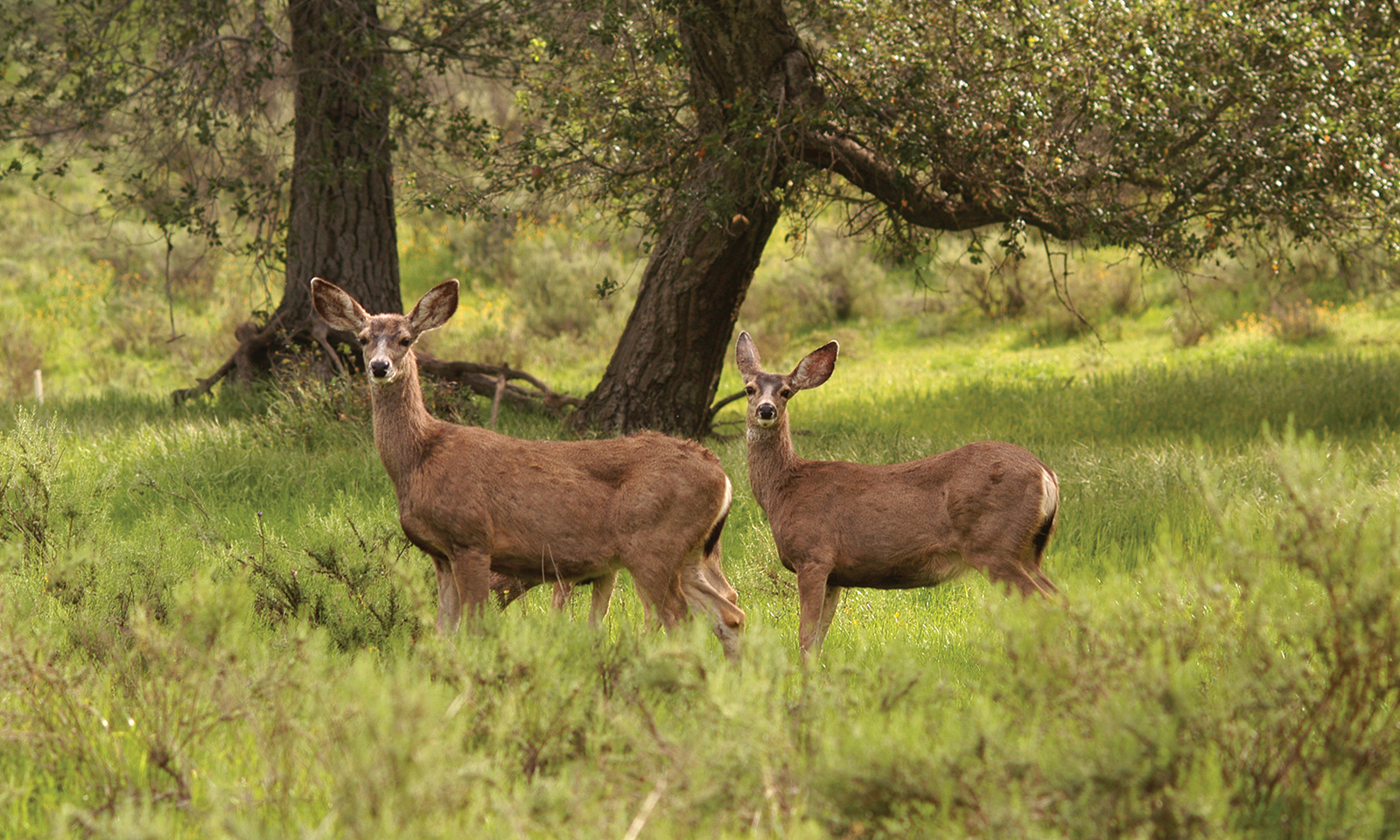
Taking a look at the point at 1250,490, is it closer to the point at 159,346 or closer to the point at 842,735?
the point at 842,735

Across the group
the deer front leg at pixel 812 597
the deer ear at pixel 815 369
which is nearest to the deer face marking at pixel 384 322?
the deer ear at pixel 815 369

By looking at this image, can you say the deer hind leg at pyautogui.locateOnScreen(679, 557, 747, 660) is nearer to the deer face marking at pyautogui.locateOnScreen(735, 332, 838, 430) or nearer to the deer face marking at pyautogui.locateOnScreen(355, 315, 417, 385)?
the deer face marking at pyautogui.locateOnScreen(735, 332, 838, 430)

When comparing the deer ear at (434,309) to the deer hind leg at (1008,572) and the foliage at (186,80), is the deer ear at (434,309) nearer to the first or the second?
the deer hind leg at (1008,572)

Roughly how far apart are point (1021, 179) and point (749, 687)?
22.2ft

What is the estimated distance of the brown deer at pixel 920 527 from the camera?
5633mm

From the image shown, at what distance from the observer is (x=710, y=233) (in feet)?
33.1

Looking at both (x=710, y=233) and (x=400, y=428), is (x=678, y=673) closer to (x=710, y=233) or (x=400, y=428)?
(x=400, y=428)

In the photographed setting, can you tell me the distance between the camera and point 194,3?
974cm

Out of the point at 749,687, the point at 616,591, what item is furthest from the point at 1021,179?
the point at 749,687

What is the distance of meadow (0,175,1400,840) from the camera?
3008mm

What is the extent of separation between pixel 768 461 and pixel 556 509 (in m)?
1.36

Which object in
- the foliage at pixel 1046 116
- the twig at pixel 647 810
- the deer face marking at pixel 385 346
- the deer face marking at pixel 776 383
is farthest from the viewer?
the foliage at pixel 1046 116

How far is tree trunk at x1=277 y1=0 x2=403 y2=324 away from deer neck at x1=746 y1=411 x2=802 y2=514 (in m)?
5.03

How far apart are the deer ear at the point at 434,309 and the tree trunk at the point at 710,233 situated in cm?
289
